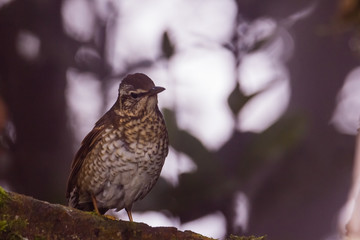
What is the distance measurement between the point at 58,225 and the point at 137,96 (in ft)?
5.56

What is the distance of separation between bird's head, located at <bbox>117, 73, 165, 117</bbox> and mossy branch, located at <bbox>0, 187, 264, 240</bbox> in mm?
1362

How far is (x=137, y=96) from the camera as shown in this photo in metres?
4.75

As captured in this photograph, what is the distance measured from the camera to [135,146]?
4.59 m

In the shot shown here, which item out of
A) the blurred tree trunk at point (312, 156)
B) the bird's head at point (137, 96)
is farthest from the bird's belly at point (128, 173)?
the blurred tree trunk at point (312, 156)

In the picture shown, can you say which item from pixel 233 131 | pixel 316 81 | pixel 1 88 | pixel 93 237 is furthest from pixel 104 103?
pixel 93 237

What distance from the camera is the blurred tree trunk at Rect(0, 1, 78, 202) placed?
6.09 m

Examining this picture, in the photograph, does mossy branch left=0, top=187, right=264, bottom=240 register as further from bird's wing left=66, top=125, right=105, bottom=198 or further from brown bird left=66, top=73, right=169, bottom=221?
bird's wing left=66, top=125, right=105, bottom=198

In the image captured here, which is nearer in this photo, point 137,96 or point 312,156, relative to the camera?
point 137,96

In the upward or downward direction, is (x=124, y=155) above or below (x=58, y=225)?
above

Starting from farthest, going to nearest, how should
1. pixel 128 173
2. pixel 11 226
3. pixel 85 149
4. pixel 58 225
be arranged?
pixel 85 149
pixel 128 173
pixel 58 225
pixel 11 226

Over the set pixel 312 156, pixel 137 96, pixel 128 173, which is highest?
pixel 312 156

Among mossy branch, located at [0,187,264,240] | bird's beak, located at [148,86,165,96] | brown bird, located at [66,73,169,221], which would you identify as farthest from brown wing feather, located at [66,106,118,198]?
mossy branch, located at [0,187,264,240]

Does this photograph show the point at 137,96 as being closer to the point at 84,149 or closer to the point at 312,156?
the point at 84,149

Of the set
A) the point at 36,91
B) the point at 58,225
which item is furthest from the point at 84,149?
the point at 36,91
